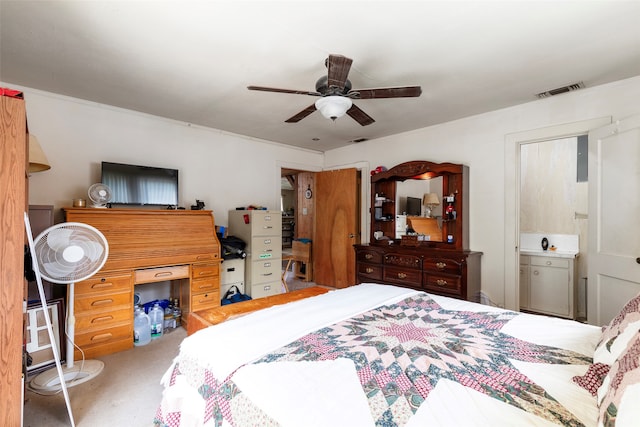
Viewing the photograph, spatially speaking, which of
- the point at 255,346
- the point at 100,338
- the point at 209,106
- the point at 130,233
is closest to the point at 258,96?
the point at 209,106

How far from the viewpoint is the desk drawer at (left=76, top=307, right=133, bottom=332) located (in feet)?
7.98

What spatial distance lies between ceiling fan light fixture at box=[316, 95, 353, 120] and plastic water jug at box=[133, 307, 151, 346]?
102 inches

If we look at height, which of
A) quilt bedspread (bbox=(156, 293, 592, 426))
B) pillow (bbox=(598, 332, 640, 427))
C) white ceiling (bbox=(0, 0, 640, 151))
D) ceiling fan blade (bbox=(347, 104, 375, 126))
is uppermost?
white ceiling (bbox=(0, 0, 640, 151))

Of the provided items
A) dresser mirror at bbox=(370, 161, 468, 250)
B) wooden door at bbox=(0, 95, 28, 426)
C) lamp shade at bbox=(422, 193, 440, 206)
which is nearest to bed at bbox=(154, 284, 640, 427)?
wooden door at bbox=(0, 95, 28, 426)

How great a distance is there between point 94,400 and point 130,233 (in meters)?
1.37

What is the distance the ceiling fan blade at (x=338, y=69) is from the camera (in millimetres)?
1684

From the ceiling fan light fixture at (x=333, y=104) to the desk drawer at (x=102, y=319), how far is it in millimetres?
2492

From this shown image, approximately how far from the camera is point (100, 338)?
8.23ft

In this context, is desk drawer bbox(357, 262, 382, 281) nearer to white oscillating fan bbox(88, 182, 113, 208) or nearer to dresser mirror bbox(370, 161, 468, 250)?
dresser mirror bbox(370, 161, 468, 250)

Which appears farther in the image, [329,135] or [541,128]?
[329,135]

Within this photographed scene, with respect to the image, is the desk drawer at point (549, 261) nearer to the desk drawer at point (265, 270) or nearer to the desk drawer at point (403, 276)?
the desk drawer at point (403, 276)

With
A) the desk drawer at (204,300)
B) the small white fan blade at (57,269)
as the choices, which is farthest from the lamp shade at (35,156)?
the desk drawer at (204,300)

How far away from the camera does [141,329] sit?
276 centimetres

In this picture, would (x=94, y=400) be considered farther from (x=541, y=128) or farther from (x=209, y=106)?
(x=541, y=128)
